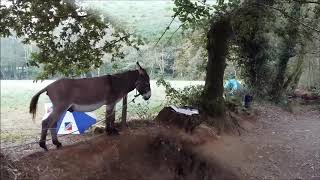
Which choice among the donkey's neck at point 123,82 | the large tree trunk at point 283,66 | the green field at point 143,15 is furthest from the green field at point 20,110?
the large tree trunk at point 283,66

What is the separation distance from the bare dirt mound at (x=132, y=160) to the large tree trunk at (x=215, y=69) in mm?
1518

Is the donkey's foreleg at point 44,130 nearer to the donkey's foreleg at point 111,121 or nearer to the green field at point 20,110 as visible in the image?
the donkey's foreleg at point 111,121

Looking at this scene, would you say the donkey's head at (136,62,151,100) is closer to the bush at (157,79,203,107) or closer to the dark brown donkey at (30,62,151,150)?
the dark brown donkey at (30,62,151,150)

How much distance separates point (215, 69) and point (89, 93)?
391 cm

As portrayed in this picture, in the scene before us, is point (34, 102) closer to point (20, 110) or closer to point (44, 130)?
point (44, 130)

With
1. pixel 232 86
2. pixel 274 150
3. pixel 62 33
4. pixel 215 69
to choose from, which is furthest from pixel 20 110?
pixel 232 86

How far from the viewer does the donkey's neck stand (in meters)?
6.21

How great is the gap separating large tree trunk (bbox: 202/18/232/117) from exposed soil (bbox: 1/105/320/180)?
75 cm

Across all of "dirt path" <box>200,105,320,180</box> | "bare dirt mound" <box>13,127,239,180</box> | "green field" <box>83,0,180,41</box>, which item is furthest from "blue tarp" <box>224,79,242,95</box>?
"bare dirt mound" <box>13,127,239,180</box>

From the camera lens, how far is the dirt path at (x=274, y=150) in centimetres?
708

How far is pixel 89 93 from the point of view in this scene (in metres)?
5.92

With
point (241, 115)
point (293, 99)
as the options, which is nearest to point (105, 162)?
point (241, 115)

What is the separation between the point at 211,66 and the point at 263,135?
78.6 inches

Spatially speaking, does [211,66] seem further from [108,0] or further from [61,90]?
[61,90]
